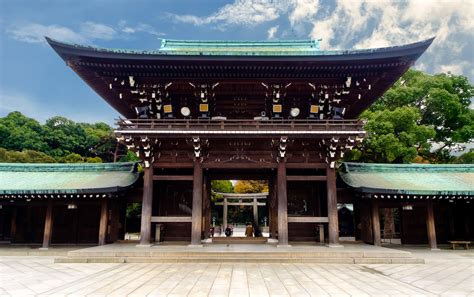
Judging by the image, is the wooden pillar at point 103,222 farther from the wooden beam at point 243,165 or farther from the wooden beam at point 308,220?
the wooden beam at point 308,220

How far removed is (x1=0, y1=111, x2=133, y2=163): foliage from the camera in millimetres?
46906

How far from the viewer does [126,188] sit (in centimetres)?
1523

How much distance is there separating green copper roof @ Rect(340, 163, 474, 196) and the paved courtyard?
12.6ft

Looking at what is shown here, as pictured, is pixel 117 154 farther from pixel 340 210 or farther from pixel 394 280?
pixel 394 280

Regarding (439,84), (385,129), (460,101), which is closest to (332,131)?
(385,129)

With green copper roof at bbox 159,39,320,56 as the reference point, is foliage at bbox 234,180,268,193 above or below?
below

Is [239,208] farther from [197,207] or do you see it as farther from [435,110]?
[197,207]

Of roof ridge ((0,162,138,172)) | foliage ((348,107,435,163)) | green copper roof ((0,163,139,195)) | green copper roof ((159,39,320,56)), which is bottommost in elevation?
green copper roof ((0,163,139,195))

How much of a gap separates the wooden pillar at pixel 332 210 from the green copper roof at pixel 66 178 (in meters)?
9.94

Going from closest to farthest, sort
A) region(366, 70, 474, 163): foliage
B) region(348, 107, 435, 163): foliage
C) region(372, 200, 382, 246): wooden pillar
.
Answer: region(372, 200, 382, 246): wooden pillar, region(348, 107, 435, 163): foliage, region(366, 70, 474, 163): foliage

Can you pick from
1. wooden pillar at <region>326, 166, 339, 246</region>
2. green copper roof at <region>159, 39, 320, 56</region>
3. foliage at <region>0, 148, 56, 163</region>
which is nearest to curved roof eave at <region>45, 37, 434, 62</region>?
wooden pillar at <region>326, 166, 339, 246</region>

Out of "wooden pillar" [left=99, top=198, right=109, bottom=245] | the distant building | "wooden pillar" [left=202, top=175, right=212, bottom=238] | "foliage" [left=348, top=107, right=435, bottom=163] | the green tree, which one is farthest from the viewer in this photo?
the green tree

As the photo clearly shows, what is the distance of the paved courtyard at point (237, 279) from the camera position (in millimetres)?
7367

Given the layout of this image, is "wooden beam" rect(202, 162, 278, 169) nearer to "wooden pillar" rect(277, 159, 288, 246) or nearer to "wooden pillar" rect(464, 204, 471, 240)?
"wooden pillar" rect(277, 159, 288, 246)
